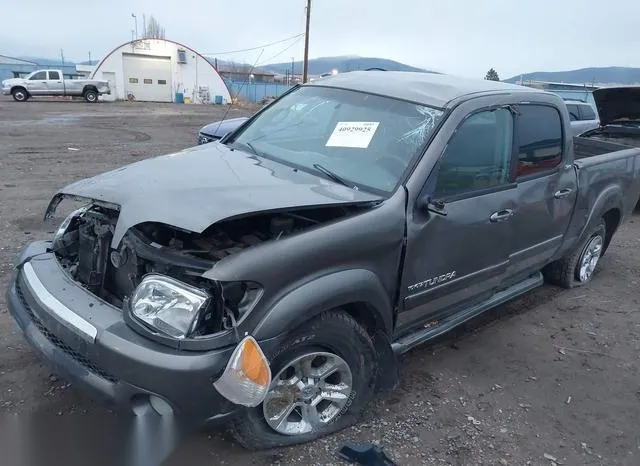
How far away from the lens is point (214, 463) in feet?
8.42

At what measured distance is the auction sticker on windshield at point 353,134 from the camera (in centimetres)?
316

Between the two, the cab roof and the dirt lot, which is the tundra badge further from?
the cab roof

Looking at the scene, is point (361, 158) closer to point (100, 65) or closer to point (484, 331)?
point (484, 331)

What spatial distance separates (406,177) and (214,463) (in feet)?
5.83

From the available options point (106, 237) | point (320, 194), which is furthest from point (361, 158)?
point (106, 237)

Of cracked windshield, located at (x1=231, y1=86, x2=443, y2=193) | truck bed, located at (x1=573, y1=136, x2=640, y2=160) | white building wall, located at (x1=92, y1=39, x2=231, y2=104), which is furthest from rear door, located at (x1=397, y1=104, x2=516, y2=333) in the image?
white building wall, located at (x1=92, y1=39, x2=231, y2=104)

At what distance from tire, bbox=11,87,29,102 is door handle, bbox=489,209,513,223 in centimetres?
3378

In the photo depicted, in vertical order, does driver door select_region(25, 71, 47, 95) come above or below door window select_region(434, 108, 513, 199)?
below

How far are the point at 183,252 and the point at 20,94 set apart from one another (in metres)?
33.7

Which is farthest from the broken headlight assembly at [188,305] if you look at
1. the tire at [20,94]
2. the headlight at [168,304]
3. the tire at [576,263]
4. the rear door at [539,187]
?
the tire at [20,94]

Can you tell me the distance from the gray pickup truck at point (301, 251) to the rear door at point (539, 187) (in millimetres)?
18

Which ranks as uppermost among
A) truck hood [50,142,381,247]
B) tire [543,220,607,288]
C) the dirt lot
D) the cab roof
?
the cab roof

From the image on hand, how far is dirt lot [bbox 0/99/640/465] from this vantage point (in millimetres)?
2777

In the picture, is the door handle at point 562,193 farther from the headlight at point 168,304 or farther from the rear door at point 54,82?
the rear door at point 54,82
